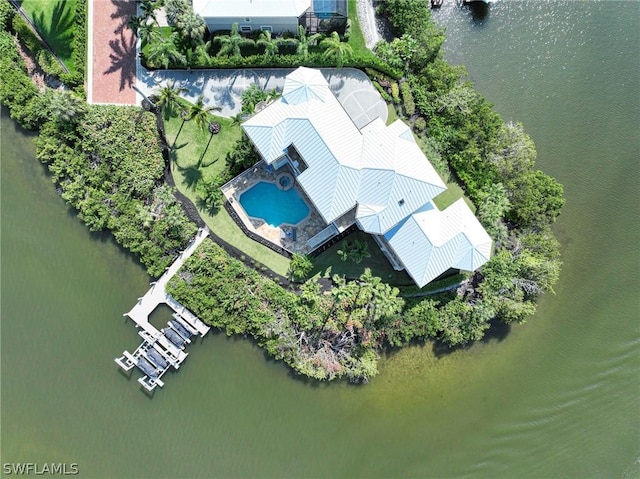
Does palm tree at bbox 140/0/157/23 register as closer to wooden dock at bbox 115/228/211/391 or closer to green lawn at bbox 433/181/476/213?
wooden dock at bbox 115/228/211/391

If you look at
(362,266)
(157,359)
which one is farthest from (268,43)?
(157,359)

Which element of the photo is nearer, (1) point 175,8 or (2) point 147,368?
(1) point 175,8

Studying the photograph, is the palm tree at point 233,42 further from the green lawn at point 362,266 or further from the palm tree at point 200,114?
the green lawn at point 362,266

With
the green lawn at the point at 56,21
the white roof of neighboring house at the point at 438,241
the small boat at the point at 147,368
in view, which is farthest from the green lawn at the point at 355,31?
the small boat at the point at 147,368

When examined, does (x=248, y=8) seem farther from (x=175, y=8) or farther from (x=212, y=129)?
(x=212, y=129)

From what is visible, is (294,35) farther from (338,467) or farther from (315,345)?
(338,467)

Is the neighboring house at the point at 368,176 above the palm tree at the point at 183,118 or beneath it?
beneath
